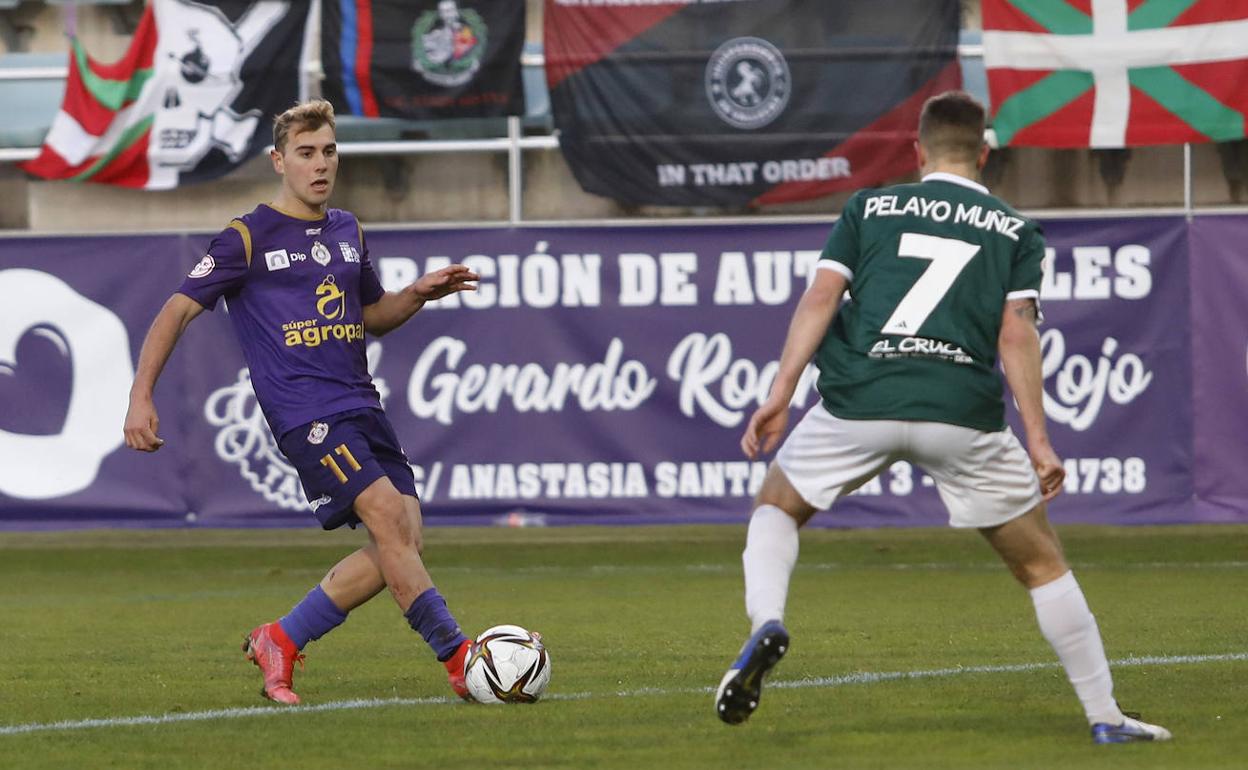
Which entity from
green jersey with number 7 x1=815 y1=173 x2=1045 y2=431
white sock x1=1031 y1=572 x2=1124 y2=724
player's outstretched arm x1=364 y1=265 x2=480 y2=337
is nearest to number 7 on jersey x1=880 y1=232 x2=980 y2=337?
green jersey with number 7 x1=815 y1=173 x2=1045 y2=431

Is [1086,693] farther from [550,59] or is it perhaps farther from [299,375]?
[550,59]

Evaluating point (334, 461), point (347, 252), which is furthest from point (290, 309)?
point (334, 461)

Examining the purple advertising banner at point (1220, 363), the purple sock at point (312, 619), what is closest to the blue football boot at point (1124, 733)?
the purple sock at point (312, 619)

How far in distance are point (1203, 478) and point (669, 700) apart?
814cm

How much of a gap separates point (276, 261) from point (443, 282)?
57cm

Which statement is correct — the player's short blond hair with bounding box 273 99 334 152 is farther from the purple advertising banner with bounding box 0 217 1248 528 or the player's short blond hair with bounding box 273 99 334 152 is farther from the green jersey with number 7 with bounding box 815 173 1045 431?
the purple advertising banner with bounding box 0 217 1248 528

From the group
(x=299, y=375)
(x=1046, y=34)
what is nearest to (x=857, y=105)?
(x=1046, y=34)

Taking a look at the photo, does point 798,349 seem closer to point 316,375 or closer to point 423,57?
point 316,375

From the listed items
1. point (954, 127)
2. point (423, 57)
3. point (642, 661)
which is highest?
point (954, 127)

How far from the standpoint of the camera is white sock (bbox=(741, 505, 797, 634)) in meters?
5.94

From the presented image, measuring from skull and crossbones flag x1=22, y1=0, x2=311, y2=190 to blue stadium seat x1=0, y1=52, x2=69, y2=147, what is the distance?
1.23ft

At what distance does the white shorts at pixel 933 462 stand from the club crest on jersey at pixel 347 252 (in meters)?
2.16

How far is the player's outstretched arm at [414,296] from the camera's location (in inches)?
292

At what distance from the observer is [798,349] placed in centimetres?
593
